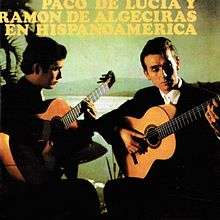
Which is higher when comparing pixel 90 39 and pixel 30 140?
pixel 90 39

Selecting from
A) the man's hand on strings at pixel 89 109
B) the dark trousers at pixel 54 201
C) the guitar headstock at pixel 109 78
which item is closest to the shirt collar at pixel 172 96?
the guitar headstock at pixel 109 78

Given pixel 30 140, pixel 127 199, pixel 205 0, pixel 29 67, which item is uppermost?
pixel 205 0

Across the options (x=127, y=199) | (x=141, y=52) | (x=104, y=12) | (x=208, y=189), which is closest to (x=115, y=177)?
(x=127, y=199)

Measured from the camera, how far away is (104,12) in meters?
2.86

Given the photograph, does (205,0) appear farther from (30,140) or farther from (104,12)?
(30,140)

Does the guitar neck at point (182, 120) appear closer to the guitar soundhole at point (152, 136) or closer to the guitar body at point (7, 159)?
the guitar soundhole at point (152, 136)

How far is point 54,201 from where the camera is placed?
287 centimetres

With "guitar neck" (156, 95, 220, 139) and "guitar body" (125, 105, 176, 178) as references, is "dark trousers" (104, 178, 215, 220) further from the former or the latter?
"guitar neck" (156, 95, 220, 139)

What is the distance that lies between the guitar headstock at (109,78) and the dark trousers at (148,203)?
543mm

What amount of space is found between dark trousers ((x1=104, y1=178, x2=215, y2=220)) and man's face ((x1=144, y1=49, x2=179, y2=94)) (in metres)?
0.55

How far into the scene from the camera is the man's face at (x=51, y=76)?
2.89m

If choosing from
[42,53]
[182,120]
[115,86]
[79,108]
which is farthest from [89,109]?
[182,120]

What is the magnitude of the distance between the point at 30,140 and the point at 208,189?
3.36 ft

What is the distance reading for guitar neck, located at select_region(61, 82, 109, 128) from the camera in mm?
2852
